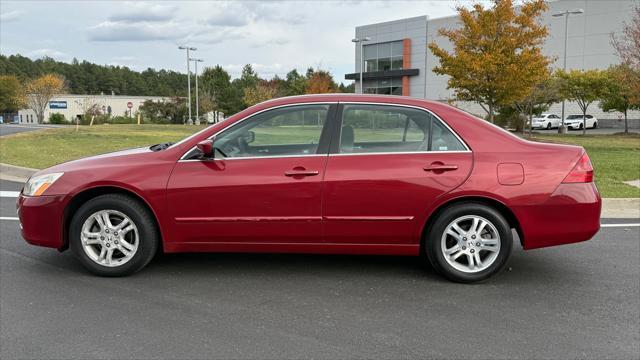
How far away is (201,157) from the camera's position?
4.43 metres

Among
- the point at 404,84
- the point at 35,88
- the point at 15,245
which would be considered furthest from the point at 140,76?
the point at 15,245

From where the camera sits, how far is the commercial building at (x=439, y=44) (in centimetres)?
4822

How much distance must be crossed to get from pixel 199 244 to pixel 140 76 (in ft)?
495

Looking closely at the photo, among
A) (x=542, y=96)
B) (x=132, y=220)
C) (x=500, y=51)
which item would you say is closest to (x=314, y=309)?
(x=132, y=220)

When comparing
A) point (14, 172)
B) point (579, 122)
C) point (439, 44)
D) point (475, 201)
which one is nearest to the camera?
point (475, 201)

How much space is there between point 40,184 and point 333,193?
252 cm

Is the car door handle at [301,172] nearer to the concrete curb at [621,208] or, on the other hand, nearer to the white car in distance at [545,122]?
the concrete curb at [621,208]

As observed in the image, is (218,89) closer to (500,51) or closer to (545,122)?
(545,122)

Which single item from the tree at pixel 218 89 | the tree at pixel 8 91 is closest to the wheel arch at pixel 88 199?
the tree at pixel 218 89

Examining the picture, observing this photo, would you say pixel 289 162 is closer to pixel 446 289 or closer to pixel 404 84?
pixel 446 289

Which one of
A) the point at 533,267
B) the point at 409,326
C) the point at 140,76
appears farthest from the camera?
the point at 140,76

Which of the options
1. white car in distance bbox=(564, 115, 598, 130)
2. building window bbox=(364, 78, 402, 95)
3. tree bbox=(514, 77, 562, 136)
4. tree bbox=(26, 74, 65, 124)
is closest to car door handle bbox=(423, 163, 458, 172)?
tree bbox=(514, 77, 562, 136)

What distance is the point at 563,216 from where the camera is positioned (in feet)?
14.3

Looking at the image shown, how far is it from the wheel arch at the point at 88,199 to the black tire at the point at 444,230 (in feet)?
7.45
